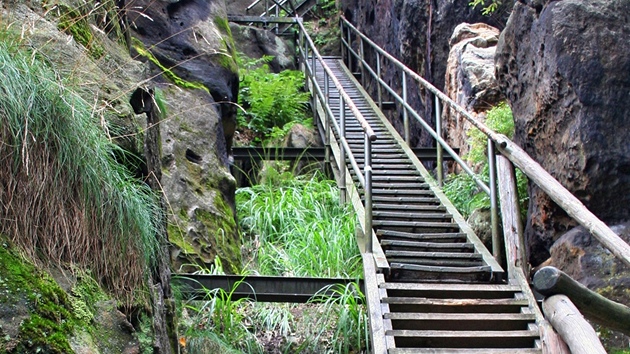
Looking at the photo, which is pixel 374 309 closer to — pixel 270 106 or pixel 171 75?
pixel 171 75

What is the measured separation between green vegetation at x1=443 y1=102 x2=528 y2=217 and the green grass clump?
1098 millimetres

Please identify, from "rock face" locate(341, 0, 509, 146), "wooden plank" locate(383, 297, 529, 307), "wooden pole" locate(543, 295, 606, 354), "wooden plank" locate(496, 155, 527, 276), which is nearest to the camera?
"wooden pole" locate(543, 295, 606, 354)

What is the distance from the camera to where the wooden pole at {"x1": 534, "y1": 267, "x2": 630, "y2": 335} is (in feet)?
7.63

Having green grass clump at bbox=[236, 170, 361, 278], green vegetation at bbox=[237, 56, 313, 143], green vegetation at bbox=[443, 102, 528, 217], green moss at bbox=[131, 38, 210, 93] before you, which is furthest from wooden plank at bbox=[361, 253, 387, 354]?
green vegetation at bbox=[237, 56, 313, 143]

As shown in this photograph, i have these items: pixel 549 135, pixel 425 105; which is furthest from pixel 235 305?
pixel 425 105

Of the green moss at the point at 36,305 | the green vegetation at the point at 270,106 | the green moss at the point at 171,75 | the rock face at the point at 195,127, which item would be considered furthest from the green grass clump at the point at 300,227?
the green moss at the point at 36,305

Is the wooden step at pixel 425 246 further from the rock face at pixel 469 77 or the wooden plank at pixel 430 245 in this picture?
the rock face at pixel 469 77

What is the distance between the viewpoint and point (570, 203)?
154 inches

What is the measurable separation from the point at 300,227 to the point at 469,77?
8.79 feet

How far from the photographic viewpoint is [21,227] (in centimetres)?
295

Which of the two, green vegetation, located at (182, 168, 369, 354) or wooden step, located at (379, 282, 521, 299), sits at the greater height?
wooden step, located at (379, 282, 521, 299)

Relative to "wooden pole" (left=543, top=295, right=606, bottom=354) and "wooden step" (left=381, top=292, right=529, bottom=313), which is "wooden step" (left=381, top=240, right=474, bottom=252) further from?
"wooden pole" (left=543, top=295, right=606, bottom=354)

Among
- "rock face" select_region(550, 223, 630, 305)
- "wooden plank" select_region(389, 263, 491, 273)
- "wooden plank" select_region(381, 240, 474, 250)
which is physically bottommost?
"wooden plank" select_region(389, 263, 491, 273)

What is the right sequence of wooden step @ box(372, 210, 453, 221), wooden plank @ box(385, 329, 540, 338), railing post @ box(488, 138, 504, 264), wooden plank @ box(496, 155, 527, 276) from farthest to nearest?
1. wooden step @ box(372, 210, 453, 221)
2. railing post @ box(488, 138, 504, 264)
3. wooden plank @ box(496, 155, 527, 276)
4. wooden plank @ box(385, 329, 540, 338)
